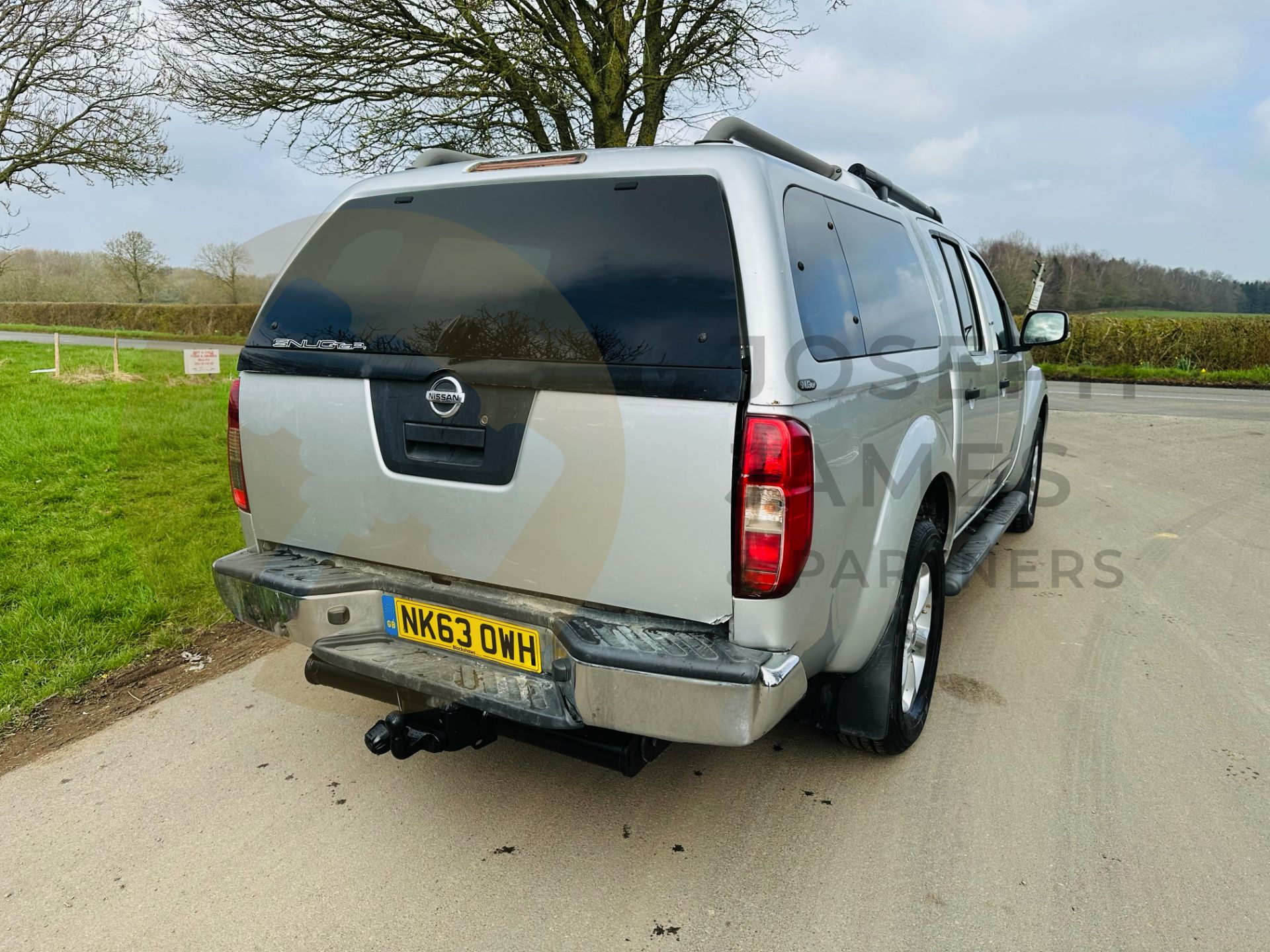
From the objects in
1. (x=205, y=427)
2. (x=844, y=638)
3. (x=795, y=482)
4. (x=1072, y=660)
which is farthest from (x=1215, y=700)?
(x=205, y=427)

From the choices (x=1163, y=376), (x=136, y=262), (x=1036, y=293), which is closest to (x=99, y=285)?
(x=136, y=262)

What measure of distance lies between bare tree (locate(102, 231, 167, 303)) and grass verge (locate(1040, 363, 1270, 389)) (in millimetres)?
39572

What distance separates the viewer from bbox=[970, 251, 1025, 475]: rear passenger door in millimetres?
4609

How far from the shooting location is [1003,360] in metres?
4.67

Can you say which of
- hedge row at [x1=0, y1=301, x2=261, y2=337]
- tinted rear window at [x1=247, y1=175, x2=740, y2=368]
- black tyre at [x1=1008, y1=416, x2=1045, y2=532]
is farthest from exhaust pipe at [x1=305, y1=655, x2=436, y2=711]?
hedge row at [x1=0, y1=301, x2=261, y2=337]

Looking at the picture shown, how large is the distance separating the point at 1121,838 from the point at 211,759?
313 cm

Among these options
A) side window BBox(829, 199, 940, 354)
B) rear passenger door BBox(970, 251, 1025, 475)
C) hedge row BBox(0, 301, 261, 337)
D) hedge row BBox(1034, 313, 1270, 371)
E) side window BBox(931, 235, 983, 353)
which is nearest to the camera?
side window BBox(829, 199, 940, 354)

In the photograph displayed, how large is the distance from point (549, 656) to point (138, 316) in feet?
140

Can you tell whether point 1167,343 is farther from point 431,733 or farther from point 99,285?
point 99,285

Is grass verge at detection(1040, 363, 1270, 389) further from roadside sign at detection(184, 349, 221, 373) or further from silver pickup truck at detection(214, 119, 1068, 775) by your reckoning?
silver pickup truck at detection(214, 119, 1068, 775)

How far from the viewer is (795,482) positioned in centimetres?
210

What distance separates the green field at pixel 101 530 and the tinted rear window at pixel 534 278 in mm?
2170

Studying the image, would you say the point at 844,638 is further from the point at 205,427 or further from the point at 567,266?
the point at 205,427

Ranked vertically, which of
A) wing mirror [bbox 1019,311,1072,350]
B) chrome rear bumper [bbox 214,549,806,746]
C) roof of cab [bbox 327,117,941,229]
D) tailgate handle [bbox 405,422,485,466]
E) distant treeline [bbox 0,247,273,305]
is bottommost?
chrome rear bumper [bbox 214,549,806,746]
